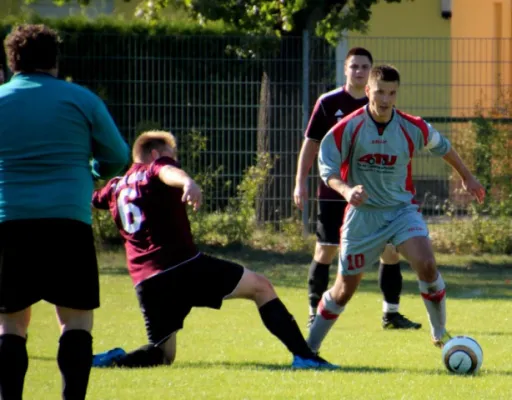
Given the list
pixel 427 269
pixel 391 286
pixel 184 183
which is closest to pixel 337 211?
pixel 391 286

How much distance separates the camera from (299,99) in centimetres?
1458

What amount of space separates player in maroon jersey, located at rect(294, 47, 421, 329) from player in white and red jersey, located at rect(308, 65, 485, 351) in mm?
1637

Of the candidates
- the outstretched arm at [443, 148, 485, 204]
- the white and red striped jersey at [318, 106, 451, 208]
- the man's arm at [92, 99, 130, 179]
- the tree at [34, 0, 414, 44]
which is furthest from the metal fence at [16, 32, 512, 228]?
the man's arm at [92, 99, 130, 179]

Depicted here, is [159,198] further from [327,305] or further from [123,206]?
[327,305]

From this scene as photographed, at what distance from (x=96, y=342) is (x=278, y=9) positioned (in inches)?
294

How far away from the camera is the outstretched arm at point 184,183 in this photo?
563 cm

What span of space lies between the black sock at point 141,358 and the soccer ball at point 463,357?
1.87m

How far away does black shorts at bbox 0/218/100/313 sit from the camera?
5266mm

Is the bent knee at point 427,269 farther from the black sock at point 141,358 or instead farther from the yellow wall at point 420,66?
the yellow wall at point 420,66

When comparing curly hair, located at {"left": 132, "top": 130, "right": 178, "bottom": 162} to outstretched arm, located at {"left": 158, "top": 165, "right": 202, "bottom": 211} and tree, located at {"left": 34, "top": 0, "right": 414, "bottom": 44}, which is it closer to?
outstretched arm, located at {"left": 158, "top": 165, "right": 202, "bottom": 211}

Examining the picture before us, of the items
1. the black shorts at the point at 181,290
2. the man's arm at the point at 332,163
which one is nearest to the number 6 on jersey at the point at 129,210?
the black shorts at the point at 181,290

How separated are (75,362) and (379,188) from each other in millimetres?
2843

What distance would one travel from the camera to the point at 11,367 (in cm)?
536

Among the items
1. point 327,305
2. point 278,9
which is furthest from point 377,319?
point 278,9
